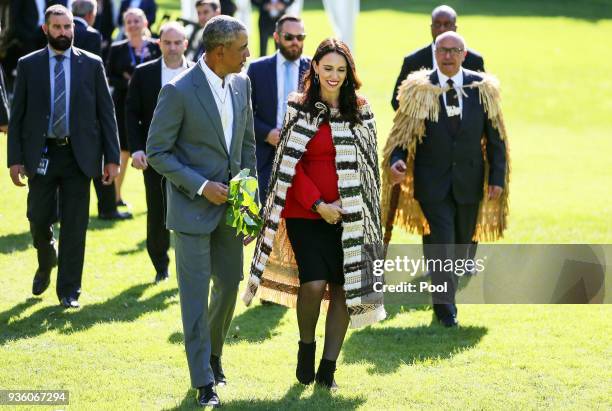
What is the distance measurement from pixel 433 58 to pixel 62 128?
356 cm

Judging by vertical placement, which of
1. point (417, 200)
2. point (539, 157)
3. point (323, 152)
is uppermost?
point (323, 152)

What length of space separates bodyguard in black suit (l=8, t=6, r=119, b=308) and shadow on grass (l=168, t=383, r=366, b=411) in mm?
2690

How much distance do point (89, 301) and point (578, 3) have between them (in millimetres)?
36947

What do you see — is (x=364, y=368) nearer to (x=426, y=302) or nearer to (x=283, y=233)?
(x=283, y=233)

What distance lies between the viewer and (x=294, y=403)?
750cm

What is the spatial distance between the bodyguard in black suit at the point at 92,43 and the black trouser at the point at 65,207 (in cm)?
336

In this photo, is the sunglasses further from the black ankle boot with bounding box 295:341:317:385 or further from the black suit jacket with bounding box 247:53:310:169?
the black ankle boot with bounding box 295:341:317:385

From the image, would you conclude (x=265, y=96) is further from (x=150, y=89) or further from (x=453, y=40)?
(x=453, y=40)

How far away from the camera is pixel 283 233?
7961 millimetres

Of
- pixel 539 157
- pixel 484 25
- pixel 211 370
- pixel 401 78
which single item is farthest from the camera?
pixel 484 25

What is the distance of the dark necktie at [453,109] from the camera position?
9773 mm

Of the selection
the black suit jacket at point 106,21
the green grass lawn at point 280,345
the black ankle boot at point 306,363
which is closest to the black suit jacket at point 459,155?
the green grass lawn at point 280,345

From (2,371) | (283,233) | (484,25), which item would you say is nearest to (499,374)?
(283,233)

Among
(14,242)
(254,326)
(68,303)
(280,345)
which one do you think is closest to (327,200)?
(280,345)
